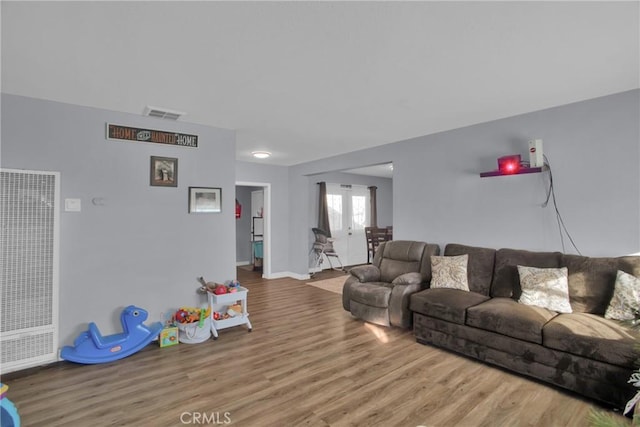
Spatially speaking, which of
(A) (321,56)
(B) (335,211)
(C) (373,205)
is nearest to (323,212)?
(B) (335,211)

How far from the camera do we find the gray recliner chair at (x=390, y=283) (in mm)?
3611

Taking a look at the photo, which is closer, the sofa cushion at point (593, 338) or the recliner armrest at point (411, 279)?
the sofa cushion at point (593, 338)

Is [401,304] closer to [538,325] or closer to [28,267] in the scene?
[538,325]

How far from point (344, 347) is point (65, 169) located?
128 inches

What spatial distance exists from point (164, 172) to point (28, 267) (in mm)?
1465

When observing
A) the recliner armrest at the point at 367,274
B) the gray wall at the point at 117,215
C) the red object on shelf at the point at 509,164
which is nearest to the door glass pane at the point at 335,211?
the recliner armrest at the point at 367,274

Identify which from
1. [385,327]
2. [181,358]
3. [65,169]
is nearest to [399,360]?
[385,327]

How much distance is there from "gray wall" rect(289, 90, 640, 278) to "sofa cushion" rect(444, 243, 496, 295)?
22 cm

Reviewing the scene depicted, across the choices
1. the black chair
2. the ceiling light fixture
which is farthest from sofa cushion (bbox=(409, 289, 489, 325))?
the black chair

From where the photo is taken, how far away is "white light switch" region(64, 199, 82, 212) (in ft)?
9.83

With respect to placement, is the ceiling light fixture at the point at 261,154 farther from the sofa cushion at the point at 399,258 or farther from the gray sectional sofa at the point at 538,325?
the gray sectional sofa at the point at 538,325

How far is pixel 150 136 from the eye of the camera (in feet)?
11.3

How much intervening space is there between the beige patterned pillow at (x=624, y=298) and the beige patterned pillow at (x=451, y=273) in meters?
1.20

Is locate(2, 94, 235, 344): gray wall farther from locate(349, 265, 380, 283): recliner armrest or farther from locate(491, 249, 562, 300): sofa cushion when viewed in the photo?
locate(491, 249, 562, 300): sofa cushion
